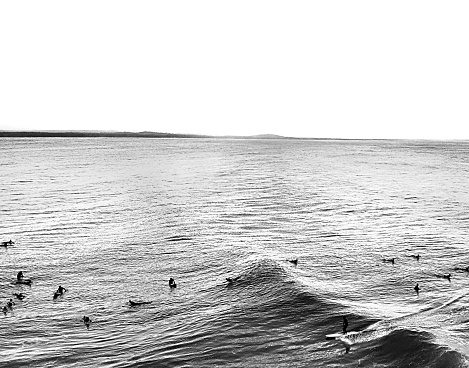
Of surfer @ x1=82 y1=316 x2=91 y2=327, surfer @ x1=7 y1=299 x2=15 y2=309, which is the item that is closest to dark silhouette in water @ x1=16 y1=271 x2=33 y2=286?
surfer @ x1=7 y1=299 x2=15 y2=309

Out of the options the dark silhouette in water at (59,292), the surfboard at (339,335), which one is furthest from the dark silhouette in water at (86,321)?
the surfboard at (339,335)

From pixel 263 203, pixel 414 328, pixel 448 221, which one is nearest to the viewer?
pixel 414 328

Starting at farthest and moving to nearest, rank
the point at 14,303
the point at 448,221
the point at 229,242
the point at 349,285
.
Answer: the point at 448,221 < the point at 229,242 < the point at 349,285 < the point at 14,303

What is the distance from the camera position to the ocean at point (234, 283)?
2345cm

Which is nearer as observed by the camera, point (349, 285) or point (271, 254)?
point (349, 285)

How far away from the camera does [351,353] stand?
22.8 metres

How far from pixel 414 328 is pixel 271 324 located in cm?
757

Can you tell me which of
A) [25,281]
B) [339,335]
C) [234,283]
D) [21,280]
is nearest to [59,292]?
[25,281]

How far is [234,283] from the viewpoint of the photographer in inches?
1302

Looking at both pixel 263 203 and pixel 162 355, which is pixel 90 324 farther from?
pixel 263 203

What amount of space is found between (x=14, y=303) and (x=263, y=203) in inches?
1658

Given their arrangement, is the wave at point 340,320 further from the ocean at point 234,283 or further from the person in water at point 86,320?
the person in water at point 86,320

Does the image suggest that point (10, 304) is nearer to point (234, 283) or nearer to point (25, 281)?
point (25, 281)

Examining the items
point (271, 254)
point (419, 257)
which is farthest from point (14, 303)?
point (419, 257)
